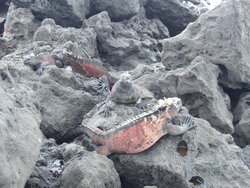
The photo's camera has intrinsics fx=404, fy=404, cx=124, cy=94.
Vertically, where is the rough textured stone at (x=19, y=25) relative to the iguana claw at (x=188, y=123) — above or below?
below

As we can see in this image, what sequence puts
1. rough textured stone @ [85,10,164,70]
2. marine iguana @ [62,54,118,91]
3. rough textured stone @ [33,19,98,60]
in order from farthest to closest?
rough textured stone @ [85,10,164,70], rough textured stone @ [33,19,98,60], marine iguana @ [62,54,118,91]

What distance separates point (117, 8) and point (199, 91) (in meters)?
5.14

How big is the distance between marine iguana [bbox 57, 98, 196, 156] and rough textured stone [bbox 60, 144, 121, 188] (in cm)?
59

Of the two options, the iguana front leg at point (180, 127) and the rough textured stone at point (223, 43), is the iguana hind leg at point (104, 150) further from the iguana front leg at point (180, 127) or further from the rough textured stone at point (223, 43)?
the rough textured stone at point (223, 43)

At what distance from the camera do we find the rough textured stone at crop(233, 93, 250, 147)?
6724 mm

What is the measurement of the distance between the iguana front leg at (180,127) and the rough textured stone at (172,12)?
704 centimetres

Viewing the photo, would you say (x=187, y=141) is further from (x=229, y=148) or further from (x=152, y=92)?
(x=152, y=92)

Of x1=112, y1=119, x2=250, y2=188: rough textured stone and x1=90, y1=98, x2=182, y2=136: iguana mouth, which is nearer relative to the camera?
x1=112, y1=119, x2=250, y2=188: rough textured stone

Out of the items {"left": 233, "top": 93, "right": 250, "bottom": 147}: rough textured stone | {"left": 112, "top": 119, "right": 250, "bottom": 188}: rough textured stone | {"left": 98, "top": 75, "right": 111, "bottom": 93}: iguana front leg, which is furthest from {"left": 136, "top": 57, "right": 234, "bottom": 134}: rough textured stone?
{"left": 112, "top": 119, "right": 250, "bottom": 188}: rough textured stone

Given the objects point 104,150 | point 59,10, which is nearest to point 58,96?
point 104,150

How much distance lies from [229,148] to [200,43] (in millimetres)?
2697

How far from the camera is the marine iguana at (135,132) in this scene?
485 cm

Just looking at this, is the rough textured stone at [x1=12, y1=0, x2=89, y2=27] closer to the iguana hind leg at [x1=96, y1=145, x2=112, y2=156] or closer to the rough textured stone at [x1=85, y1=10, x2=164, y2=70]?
the rough textured stone at [x1=85, y1=10, x2=164, y2=70]

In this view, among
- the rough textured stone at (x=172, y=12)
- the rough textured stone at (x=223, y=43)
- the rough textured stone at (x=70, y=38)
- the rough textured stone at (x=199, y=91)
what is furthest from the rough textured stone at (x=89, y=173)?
the rough textured stone at (x=172, y=12)
